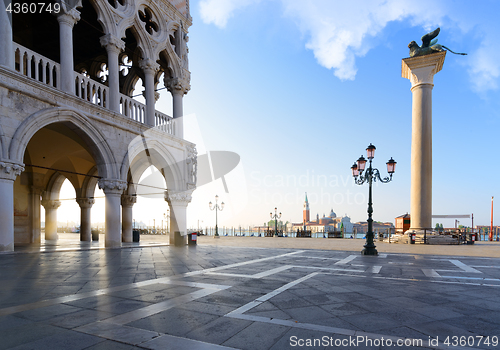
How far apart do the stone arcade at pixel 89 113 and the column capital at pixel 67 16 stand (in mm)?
35

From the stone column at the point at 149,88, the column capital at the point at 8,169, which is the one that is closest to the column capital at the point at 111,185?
the column capital at the point at 8,169

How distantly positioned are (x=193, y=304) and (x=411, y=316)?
298cm

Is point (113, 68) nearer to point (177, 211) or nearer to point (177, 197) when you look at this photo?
point (177, 197)

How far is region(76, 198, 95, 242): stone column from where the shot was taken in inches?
803

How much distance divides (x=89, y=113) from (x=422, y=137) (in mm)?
20187

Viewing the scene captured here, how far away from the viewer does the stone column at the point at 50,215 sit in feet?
65.0

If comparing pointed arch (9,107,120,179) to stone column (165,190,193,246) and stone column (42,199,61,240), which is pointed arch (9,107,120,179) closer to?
stone column (165,190,193,246)

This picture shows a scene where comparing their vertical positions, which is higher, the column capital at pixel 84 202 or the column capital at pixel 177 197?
the column capital at pixel 177 197

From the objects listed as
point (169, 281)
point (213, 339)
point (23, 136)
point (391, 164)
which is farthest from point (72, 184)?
point (213, 339)

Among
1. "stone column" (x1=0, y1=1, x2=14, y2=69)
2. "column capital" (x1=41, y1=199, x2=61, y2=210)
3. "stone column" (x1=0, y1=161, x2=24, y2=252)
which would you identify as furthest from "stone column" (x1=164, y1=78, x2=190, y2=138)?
"column capital" (x1=41, y1=199, x2=61, y2=210)

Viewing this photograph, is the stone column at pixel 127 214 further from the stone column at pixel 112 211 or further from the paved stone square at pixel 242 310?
the paved stone square at pixel 242 310

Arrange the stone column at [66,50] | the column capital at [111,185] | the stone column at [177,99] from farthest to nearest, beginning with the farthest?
1. the stone column at [177,99]
2. the column capital at [111,185]
3. the stone column at [66,50]

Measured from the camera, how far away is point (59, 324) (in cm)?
353

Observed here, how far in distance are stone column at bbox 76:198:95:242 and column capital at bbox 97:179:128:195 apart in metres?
8.43
